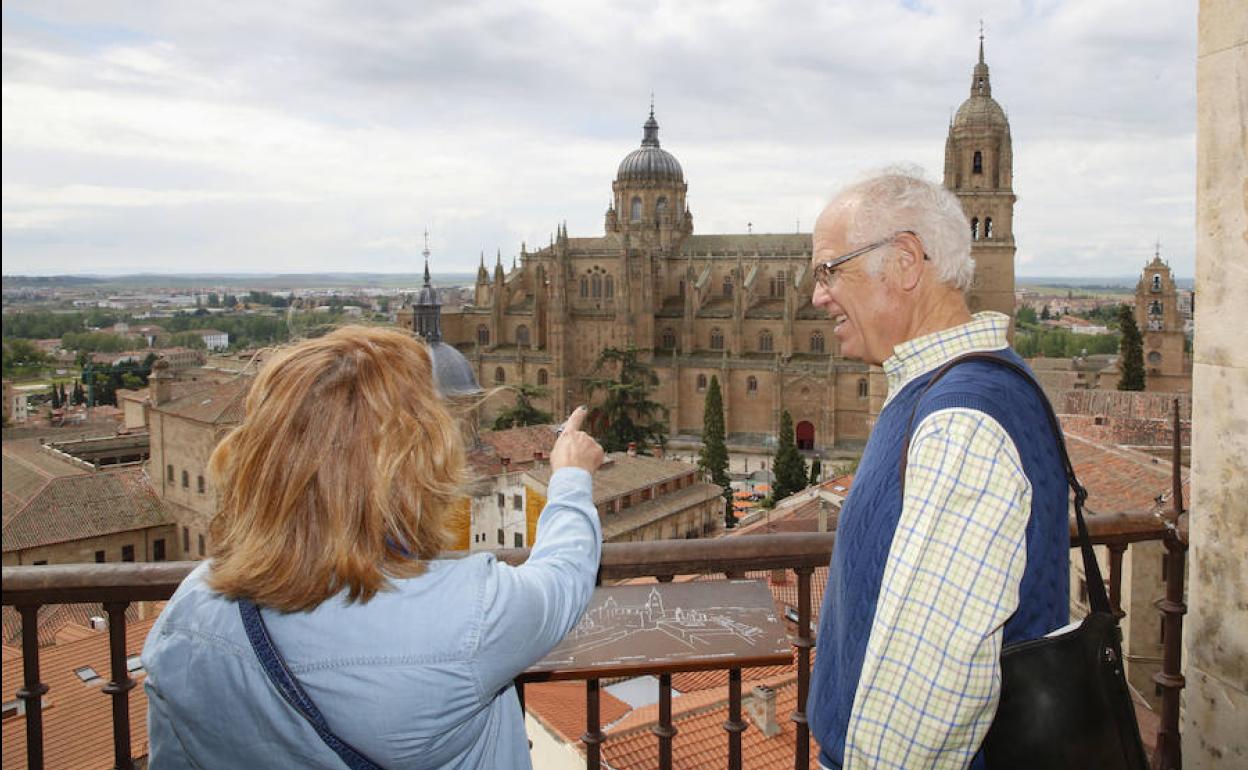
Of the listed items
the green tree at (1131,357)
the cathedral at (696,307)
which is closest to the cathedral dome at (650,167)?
the cathedral at (696,307)

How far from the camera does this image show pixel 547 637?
1747mm

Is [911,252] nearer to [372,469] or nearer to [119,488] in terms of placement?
[372,469]

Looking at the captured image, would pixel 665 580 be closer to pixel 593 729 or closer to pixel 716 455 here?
pixel 593 729

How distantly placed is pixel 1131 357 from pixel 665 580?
39.5m

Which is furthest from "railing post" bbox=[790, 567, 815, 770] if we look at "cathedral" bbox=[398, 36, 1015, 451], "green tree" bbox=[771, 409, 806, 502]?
"cathedral" bbox=[398, 36, 1015, 451]

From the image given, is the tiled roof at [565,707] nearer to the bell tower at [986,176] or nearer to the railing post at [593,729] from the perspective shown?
the railing post at [593,729]

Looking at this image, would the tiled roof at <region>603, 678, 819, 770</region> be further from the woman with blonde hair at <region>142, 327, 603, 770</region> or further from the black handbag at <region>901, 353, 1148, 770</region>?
the woman with blonde hair at <region>142, 327, 603, 770</region>

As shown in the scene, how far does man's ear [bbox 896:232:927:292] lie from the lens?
2154 mm

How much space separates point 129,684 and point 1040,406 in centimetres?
239

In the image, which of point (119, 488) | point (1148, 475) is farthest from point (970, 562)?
point (119, 488)

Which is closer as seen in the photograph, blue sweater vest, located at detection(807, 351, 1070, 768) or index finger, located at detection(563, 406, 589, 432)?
blue sweater vest, located at detection(807, 351, 1070, 768)

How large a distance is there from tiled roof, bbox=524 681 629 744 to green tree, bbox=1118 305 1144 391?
35004 mm

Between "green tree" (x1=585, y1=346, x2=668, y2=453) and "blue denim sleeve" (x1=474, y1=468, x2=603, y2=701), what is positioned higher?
"blue denim sleeve" (x1=474, y1=468, x2=603, y2=701)

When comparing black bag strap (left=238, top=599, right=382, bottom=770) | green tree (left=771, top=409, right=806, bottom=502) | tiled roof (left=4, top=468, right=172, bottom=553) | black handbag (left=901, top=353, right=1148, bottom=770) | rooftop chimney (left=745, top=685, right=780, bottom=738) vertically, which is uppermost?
black bag strap (left=238, top=599, right=382, bottom=770)
